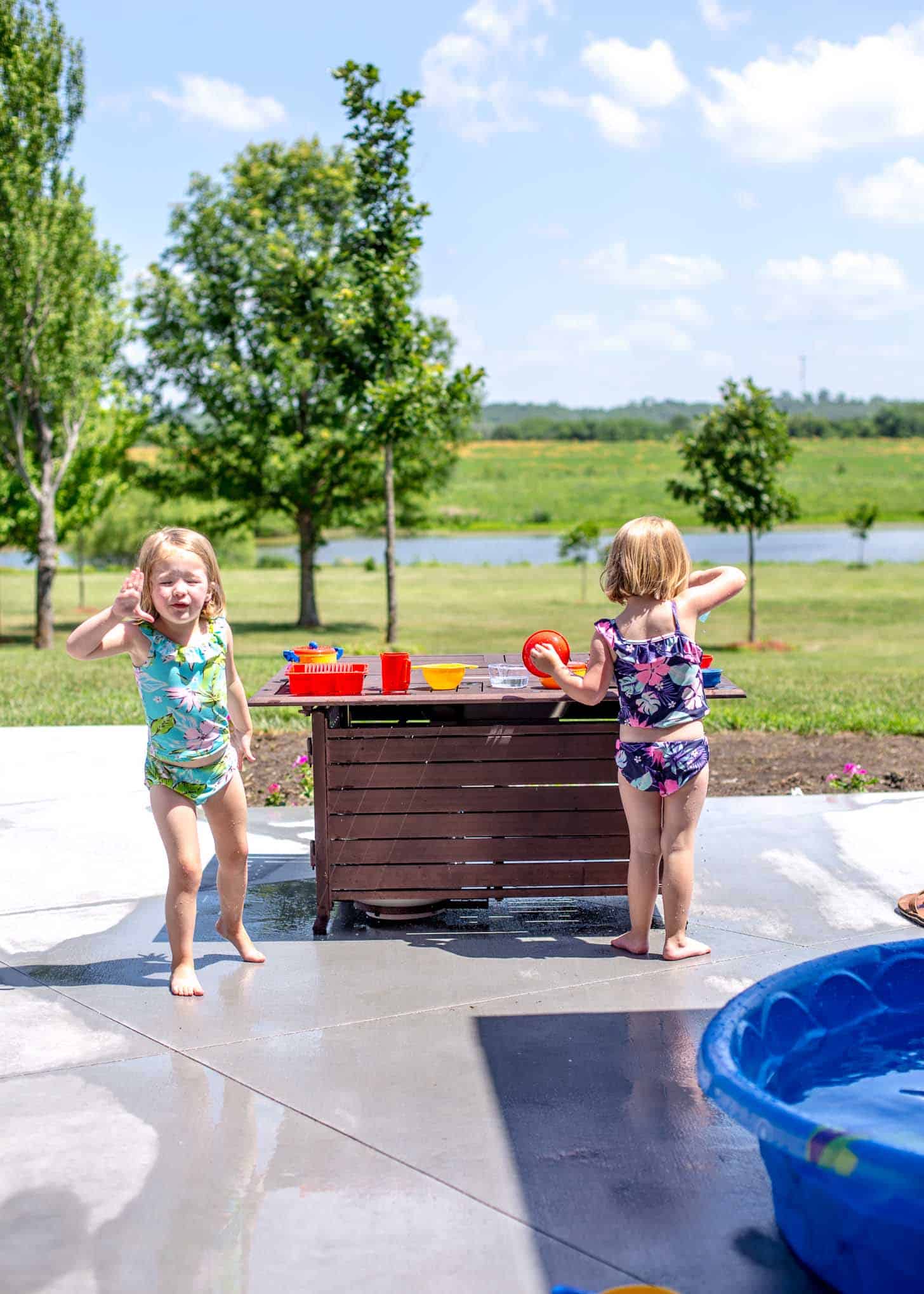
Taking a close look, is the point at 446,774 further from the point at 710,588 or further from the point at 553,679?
the point at 710,588

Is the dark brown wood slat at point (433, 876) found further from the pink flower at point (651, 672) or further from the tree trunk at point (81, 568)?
the tree trunk at point (81, 568)

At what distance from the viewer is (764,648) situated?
69.8 feet

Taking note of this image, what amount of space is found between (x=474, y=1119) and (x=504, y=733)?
5.58ft

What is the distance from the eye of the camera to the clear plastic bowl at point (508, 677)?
463 cm

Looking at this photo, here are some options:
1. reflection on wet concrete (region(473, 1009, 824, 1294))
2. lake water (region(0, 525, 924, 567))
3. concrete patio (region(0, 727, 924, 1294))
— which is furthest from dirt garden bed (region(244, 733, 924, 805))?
lake water (region(0, 525, 924, 567))

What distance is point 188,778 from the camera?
3.99 metres

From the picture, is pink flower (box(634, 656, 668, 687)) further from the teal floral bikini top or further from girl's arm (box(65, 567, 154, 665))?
girl's arm (box(65, 567, 154, 665))

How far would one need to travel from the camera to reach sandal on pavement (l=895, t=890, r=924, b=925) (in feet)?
15.4

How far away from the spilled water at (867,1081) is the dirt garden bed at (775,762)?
12.9ft

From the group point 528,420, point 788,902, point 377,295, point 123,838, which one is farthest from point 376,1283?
point 528,420

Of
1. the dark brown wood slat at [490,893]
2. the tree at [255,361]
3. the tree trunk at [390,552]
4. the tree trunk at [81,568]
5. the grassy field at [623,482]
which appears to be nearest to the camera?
the dark brown wood slat at [490,893]

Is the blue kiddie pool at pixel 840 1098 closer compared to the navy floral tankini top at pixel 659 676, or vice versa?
the blue kiddie pool at pixel 840 1098

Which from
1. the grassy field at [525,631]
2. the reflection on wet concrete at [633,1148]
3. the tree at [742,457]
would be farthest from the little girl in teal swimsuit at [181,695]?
the tree at [742,457]

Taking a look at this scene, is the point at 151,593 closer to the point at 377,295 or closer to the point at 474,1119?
the point at 474,1119
